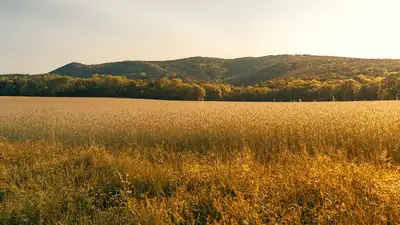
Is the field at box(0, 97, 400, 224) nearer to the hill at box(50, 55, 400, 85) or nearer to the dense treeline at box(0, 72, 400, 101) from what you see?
the dense treeline at box(0, 72, 400, 101)

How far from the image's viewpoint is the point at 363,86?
47406mm

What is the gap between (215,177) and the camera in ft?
14.9

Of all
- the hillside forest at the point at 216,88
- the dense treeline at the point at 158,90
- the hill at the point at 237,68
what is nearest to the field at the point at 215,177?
the hillside forest at the point at 216,88

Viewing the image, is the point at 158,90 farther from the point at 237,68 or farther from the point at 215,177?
the point at 237,68

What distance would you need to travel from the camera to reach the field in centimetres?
338

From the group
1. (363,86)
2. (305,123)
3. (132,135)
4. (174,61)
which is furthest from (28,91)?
(174,61)

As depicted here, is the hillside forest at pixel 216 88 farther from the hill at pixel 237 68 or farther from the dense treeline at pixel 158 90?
the hill at pixel 237 68

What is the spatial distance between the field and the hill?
264ft

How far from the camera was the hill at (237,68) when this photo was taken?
3506 inches

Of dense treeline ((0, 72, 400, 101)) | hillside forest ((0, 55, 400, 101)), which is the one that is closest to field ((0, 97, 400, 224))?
hillside forest ((0, 55, 400, 101))

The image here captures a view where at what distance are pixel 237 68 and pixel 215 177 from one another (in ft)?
400

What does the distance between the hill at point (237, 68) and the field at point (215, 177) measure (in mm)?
80578

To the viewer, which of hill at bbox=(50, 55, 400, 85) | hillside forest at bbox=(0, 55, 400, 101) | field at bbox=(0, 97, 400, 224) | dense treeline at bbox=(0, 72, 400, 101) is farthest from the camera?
hill at bbox=(50, 55, 400, 85)

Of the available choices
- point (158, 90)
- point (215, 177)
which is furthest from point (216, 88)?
point (215, 177)
